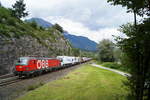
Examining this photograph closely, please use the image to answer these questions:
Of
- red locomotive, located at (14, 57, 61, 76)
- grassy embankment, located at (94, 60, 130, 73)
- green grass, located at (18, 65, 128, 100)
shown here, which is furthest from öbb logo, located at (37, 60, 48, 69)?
grassy embankment, located at (94, 60, 130, 73)

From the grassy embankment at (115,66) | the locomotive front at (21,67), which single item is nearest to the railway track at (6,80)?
the locomotive front at (21,67)

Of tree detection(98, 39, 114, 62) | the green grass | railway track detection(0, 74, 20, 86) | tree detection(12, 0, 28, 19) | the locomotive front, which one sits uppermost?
tree detection(12, 0, 28, 19)

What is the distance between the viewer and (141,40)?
778 centimetres

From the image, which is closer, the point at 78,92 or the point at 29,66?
the point at 78,92

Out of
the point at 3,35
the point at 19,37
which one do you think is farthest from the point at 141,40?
the point at 19,37

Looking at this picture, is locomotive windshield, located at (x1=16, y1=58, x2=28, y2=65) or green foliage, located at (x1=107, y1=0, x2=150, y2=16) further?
locomotive windshield, located at (x1=16, y1=58, x2=28, y2=65)

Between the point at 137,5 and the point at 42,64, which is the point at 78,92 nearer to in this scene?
the point at 137,5

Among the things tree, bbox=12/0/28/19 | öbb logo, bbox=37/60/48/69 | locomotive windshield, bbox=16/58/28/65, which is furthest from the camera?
tree, bbox=12/0/28/19

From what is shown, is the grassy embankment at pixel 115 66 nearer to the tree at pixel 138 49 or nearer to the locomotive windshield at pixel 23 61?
the tree at pixel 138 49

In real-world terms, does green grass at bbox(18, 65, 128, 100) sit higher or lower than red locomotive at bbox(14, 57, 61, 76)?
lower

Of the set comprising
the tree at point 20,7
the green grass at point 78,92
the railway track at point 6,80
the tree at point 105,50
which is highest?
the tree at point 20,7

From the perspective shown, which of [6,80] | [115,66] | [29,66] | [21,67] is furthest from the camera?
[115,66]

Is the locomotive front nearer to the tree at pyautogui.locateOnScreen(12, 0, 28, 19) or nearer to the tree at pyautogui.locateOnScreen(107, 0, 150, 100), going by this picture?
the tree at pyautogui.locateOnScreen(107, 0, 150, 100)

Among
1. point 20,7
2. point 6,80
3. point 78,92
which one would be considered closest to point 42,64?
point 6,80
